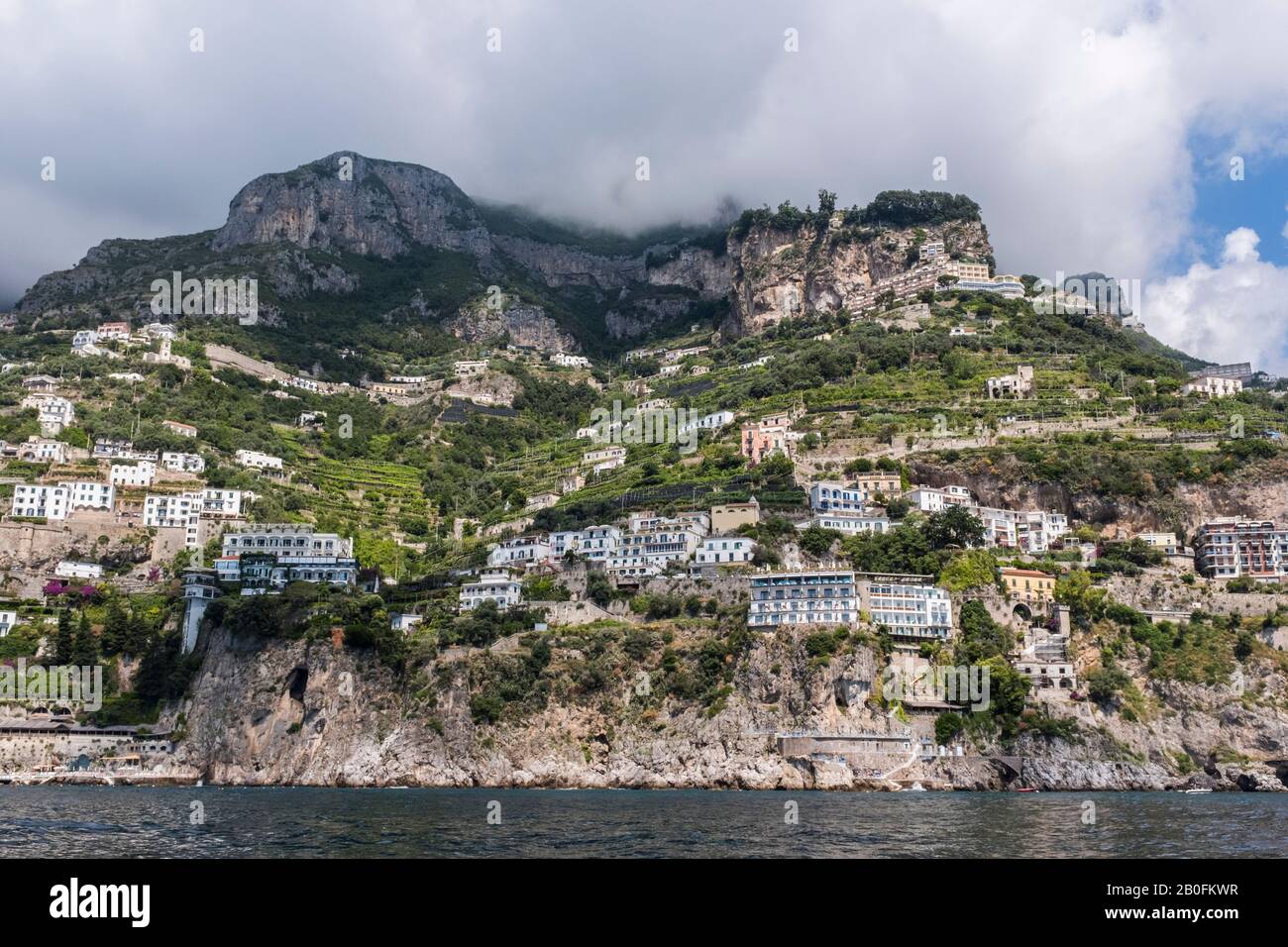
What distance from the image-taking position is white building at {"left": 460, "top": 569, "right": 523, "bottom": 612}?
232 feet

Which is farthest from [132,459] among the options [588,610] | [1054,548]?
[1054,548]

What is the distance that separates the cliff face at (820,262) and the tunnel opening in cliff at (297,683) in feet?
251

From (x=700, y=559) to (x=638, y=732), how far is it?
47.9ft

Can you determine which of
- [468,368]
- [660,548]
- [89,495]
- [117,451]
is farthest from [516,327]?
[660,548]

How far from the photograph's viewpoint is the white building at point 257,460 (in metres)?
94.2

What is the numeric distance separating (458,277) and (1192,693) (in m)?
123

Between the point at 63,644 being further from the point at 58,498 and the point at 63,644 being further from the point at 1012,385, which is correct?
the point at 1012,385

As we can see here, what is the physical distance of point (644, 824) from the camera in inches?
1368

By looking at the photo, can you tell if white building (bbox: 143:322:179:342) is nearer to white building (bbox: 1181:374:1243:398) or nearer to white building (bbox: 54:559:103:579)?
white building (bbox: 54:559:103:579)

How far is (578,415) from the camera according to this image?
12350 cm

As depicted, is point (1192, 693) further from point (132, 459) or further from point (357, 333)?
point (357, 333)

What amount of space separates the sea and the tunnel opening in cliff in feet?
42.9

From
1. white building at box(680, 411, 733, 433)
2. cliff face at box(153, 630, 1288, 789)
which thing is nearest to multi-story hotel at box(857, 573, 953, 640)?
cliff face at box(153, 630, 1288, 789)
